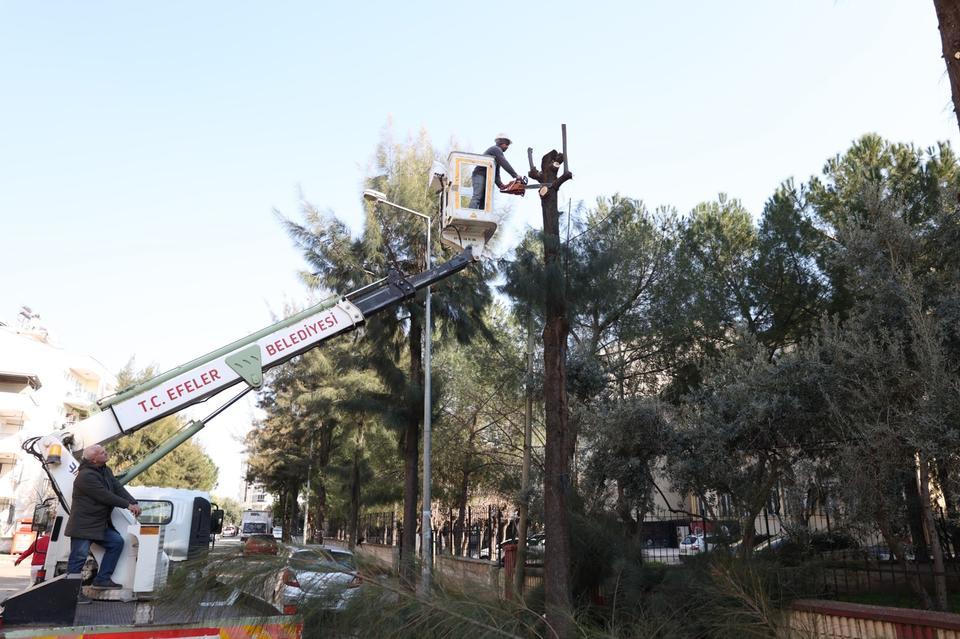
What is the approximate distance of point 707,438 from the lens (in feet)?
36.2

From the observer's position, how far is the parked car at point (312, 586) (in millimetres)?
3441

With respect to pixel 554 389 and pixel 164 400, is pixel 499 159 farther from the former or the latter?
pixel 164 400

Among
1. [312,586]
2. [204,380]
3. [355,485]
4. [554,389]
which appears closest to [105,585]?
[312,586]

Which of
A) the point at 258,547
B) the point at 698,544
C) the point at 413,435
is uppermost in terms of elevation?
the point at 413,435

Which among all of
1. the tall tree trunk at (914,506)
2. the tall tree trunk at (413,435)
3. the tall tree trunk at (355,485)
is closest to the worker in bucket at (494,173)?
the tall tree trunk at (914,506)

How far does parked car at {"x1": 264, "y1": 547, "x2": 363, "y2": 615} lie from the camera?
3.44 metres

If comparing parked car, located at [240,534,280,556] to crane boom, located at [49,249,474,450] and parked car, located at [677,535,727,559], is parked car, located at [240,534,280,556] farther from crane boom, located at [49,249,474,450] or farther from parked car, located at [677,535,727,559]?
parked car, located at [677,535,727,559]

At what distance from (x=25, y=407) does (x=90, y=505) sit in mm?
45256

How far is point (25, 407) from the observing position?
4331 centimetres

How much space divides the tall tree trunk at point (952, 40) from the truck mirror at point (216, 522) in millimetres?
15415

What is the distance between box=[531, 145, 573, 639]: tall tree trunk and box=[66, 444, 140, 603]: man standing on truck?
3726mm

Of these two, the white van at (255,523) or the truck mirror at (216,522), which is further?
the white van at (255,523)

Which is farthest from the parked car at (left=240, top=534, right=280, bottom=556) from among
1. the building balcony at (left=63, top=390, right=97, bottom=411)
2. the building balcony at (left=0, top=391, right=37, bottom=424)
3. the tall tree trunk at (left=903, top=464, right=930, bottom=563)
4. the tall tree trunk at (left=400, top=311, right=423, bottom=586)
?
the building balcony at (left=63, top=390, right=97, bottom=411)

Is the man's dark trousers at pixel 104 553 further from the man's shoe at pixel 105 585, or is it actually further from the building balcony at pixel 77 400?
the building balcony at pixel 77 400
